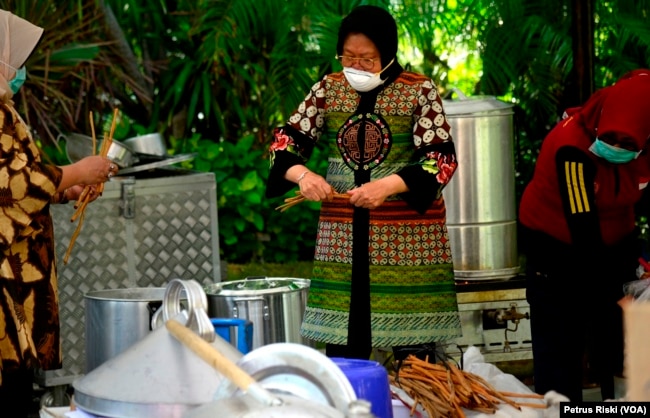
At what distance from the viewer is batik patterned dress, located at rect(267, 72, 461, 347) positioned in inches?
158

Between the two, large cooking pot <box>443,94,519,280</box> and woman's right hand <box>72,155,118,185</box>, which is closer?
woman's right hand <box>72,155,118,185</box>

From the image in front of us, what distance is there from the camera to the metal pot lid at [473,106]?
5.32 m

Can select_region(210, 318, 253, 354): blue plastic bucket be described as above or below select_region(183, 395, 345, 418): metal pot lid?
above

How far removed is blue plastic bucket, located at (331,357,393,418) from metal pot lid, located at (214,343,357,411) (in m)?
0.54

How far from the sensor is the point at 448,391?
3473 millimetres

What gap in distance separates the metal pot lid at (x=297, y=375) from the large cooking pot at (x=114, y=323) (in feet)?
6.84

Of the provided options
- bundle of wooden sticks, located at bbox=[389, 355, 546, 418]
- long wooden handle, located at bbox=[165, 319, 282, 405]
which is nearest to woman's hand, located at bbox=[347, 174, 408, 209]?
bundle of wooden sticks, located at bbox=[389, 355, 546, 418]

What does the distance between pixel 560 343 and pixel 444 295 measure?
1.65ft

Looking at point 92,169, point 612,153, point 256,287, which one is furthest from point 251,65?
point 612,153

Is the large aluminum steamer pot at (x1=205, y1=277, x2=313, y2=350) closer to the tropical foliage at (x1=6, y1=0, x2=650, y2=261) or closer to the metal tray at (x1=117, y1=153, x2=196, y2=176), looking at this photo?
the metal tray at (x1=117, y1=153, x2=196, y2=176)

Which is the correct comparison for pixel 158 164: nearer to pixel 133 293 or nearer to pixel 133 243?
pixel 133 243

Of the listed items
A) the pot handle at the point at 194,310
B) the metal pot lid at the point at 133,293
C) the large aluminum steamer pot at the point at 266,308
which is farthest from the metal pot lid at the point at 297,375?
the metal pot lid at the point at 133,293

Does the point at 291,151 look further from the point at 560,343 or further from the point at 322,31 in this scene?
the point at 322,31

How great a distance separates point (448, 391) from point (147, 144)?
9.85 feet
